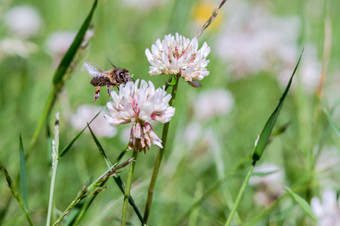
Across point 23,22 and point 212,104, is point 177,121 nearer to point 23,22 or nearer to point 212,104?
point 212,104

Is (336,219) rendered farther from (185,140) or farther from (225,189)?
(185,140)

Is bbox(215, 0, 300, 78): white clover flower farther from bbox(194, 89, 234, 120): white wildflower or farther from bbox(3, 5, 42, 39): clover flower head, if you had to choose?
bbox(3, 5, 42, 39): clover flower head

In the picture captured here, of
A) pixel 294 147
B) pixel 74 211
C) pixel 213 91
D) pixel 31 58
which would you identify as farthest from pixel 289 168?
pixel 31 58

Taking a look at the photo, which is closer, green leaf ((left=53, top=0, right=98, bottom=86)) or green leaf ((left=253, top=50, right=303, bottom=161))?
green leaf ((left=253, top=50, right=303, bottom=161))

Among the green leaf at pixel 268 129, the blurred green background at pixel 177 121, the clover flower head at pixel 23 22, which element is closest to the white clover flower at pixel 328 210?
the blurred green background at pixel 177 121

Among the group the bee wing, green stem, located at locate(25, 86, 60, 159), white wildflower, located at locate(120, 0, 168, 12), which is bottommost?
white wildflower, located at locate(120, 0, 168, 12)

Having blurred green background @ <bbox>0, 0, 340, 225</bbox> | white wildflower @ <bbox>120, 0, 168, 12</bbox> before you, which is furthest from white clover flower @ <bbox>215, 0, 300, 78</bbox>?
white wildflower @ <bbox>120, 0, 168, 12</bbox>

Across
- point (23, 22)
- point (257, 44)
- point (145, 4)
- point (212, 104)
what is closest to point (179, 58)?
point (212, 104)

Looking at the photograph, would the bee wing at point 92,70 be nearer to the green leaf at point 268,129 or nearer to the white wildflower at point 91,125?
the green leaf at point 268,129
